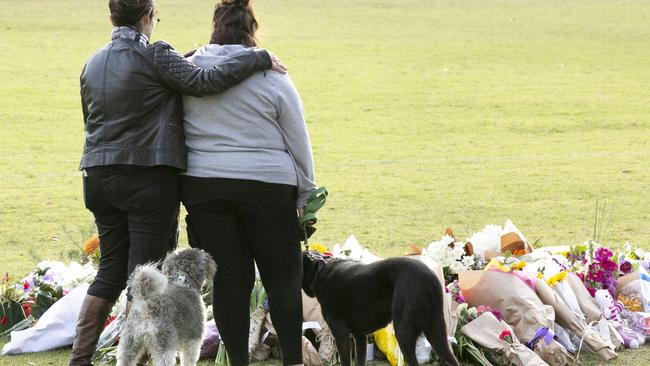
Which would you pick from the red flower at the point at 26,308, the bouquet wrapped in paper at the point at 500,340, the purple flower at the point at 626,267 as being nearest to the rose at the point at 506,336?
the bouquet wrapped in paper at the point at 500,340

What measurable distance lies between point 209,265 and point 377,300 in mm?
832

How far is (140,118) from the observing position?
4.54 m

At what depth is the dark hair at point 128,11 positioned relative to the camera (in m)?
4.62

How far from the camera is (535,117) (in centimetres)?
Result: 1814

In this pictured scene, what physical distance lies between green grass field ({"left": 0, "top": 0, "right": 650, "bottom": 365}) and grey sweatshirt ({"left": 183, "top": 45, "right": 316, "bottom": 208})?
424mm

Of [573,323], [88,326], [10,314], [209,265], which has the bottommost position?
[10,314]

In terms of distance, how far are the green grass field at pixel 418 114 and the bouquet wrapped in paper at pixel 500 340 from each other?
0.54 metres

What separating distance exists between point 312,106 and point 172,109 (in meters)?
14.5

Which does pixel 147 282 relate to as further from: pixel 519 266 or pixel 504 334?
pixel 519 266

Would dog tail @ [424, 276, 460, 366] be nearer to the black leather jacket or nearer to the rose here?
the rose

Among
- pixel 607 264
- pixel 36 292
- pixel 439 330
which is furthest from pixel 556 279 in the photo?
pixel 36 292

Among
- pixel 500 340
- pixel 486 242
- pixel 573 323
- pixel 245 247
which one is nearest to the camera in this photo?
pixel 245 247

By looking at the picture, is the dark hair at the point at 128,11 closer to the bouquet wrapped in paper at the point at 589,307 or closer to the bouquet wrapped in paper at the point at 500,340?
the bouquet wrapped in paper at the point at 500,340

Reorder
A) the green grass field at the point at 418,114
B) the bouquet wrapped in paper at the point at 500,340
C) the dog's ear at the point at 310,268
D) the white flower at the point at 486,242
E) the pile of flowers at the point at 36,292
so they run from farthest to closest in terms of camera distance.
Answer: the green grass field at the point at 418,114 → the white flower at the point at 486,242 → the pile of flowers at the point at 36,292 → the bouquet wrapped in paper at the point at 500,340 → the dog's ear at the point at 310,268
